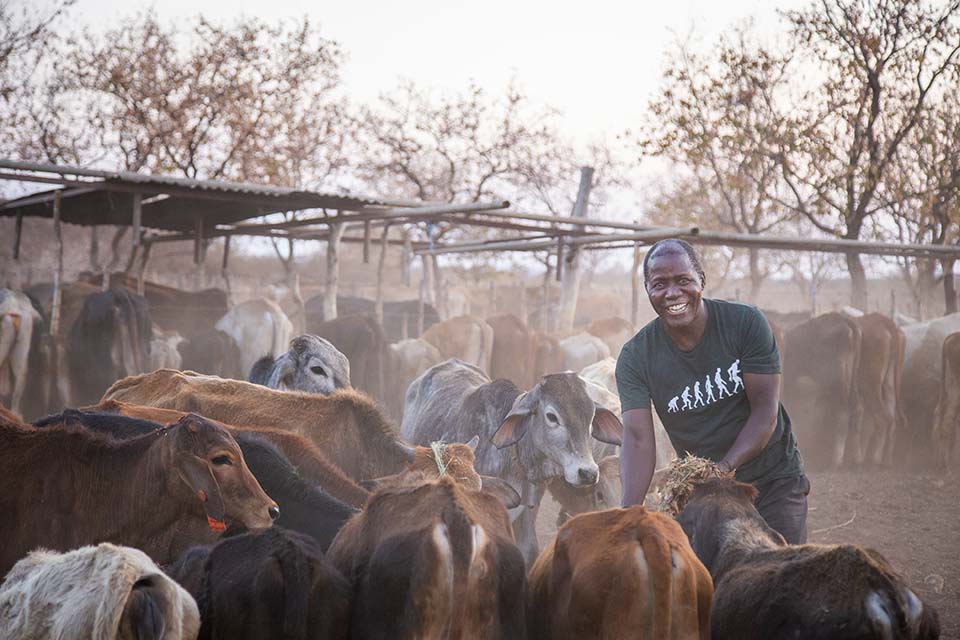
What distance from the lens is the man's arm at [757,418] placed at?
4.34m

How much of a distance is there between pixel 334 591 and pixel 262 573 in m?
0.27

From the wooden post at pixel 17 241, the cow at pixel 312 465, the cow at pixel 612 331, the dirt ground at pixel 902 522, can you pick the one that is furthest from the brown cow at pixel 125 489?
the cow at pixel 612 331

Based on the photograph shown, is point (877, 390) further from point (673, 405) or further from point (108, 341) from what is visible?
point (108, 341)

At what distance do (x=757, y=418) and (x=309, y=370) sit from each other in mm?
4890

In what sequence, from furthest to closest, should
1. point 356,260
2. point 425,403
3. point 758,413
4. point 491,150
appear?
point 356,260 → point 491,150 → point 425,403 → point 758,413

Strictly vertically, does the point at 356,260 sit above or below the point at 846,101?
below

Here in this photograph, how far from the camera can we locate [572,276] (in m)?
16.3

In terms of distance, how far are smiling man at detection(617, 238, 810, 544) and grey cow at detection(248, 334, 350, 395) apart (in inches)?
164

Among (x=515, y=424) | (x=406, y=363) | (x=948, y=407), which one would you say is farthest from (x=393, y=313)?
(x=515, y=424)

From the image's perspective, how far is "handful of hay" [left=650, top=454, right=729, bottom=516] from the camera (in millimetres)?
4211

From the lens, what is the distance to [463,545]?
3311 millimetres

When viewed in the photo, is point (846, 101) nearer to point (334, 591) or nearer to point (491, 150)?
point (491, 150)

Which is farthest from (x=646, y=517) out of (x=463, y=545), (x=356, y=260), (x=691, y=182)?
(x=356, y=260)

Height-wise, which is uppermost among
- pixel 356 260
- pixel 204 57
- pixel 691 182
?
pixel 204 57
